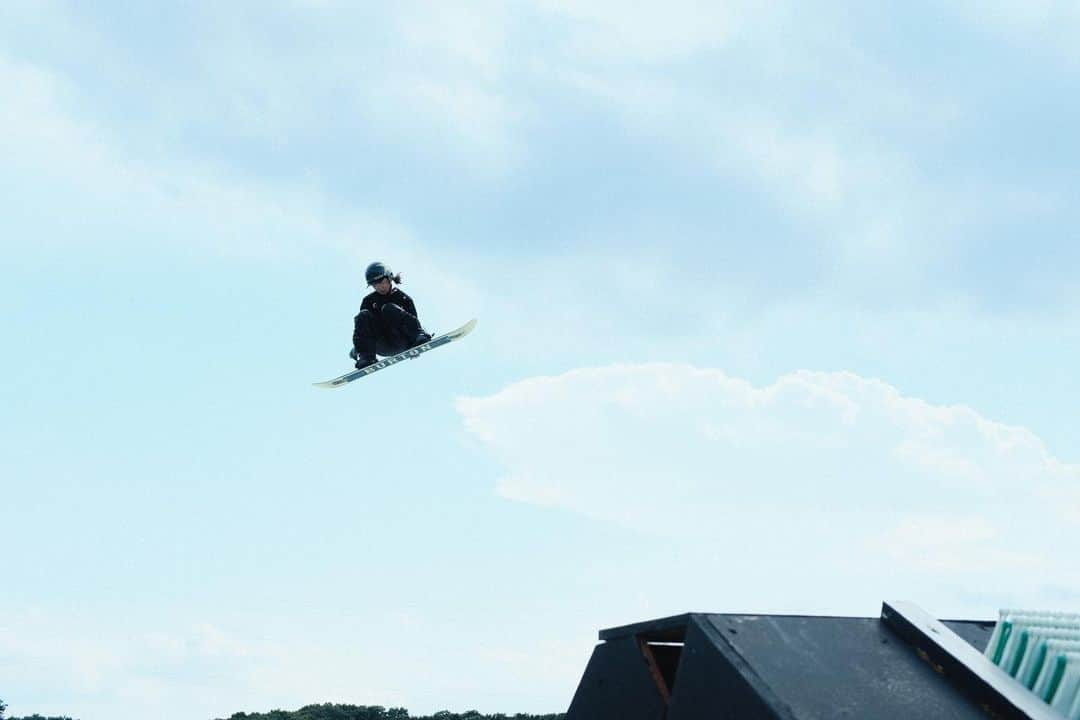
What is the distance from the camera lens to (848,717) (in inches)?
222

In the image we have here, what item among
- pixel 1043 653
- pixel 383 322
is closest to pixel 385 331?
pixel 383 322

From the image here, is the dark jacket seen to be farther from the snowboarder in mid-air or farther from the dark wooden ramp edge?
the dark wooden ramp edge

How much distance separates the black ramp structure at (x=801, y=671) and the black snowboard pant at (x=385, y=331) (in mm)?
15983

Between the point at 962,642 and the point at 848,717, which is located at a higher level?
the point at 962,642

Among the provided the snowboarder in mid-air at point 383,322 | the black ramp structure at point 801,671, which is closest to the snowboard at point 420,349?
the snowboarder in mid-air at point 383,322

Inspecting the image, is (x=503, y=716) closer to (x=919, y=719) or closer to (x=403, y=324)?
(x=403, y=324)

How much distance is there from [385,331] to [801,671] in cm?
1768

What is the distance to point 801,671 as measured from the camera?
236 inches

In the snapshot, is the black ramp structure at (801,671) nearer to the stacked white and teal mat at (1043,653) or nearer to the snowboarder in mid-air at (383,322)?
the stacked white and teal mat at (1043,653)

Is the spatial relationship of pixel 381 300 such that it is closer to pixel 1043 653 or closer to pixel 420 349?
pixel 420 349

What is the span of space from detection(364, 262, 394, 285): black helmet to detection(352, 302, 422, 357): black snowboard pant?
2.22 feet

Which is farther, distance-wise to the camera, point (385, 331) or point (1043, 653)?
point (385, 331)

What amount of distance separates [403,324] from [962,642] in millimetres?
17098

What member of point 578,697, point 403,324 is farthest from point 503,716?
point 578,697
